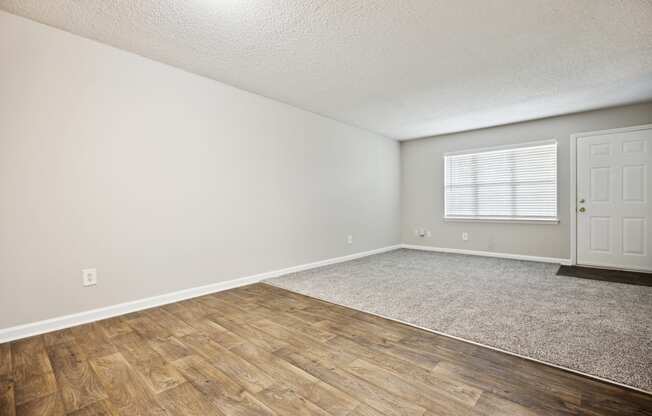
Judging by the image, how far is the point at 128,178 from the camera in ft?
9.12

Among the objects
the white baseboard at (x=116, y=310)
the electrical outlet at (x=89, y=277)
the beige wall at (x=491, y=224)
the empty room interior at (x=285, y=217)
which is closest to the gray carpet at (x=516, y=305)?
the empty room interior at (x=285, y=217)

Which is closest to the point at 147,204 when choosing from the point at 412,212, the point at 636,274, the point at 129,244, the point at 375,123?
the point at 129,244

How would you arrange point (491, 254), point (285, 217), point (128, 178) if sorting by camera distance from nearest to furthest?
1. point (128, 178)
2. point (285, 217)
3. point (491, 254)

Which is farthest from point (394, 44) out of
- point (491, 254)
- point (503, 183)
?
point (491, 254)

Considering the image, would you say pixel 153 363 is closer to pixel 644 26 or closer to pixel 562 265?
pixel 644 26

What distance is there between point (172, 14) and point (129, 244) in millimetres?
1957

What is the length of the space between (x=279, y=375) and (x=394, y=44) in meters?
2.71

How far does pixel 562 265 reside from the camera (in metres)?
4.61

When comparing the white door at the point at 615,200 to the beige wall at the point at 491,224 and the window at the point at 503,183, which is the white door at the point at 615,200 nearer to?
the beige wall at the point at 491,224

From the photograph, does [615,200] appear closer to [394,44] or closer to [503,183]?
[503,183]

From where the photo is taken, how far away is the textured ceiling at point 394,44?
2.18 m

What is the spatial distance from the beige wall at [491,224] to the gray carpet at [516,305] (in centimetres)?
55

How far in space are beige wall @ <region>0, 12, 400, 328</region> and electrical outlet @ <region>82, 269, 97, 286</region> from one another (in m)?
0.04

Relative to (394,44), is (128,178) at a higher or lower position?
lower
